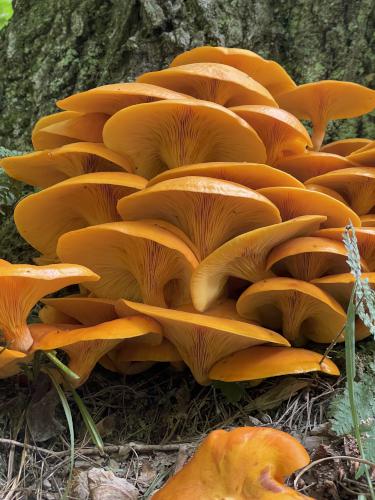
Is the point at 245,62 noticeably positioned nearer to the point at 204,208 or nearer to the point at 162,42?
the point at 162,42

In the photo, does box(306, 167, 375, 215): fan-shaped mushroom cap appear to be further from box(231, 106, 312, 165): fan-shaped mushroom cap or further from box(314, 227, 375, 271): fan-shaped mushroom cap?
box(314, 227, 375, 271): fan-shaped mushroom cap

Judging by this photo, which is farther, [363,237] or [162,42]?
[162,42]

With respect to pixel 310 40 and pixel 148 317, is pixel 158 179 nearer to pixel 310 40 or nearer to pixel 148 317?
pixel 148 317

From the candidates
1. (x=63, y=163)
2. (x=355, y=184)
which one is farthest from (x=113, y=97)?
(x=355, y=184)

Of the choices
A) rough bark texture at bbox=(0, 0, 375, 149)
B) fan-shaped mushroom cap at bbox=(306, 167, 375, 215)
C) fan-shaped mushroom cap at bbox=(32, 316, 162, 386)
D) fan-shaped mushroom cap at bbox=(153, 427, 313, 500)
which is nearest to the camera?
fan-shaped mushroom cap at bbox=(153, 427, 313, 500)

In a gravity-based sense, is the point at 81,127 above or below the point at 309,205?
above

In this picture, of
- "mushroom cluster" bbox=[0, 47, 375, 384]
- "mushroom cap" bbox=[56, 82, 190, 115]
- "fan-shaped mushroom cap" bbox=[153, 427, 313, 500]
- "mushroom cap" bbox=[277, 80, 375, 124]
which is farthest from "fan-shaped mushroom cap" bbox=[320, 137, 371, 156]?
"fan-shaped mushroom cap" bbox=[153, 427, 313, 500]

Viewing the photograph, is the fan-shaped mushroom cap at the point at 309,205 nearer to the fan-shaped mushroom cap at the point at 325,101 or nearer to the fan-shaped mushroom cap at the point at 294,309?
the fan-shaped mushroom cap at the point at 294,309
